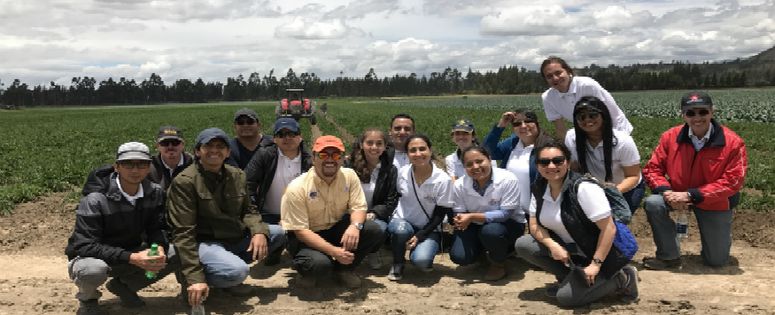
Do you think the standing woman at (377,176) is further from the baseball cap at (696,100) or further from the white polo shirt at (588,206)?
the baseball cap at (696,100)

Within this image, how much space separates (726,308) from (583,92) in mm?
2376

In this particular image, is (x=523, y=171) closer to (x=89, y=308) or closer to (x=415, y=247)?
(x=415, y=247)

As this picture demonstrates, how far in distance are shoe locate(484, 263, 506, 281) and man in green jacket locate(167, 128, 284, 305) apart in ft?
7.08

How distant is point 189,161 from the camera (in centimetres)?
554

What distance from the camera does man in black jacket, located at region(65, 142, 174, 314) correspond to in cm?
406

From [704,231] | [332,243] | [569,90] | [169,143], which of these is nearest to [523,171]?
[569,90]

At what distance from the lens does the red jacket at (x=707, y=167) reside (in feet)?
16.6

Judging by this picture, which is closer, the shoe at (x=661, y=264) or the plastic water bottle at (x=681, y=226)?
the plastic water bottle at (x=681, y=226)

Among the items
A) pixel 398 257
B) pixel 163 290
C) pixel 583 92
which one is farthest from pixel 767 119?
pixel 163 290

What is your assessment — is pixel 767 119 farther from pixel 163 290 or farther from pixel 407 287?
pixel 163 290

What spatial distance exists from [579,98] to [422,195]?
1914 millimetres

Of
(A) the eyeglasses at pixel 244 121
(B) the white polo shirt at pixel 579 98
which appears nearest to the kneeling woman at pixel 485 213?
(B) the white polo shirt at pixel 579 98

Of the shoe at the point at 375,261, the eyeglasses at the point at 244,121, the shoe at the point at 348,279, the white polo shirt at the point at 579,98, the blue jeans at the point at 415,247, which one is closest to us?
the shoe at the point at 348,279

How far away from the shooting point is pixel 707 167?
5.15m
